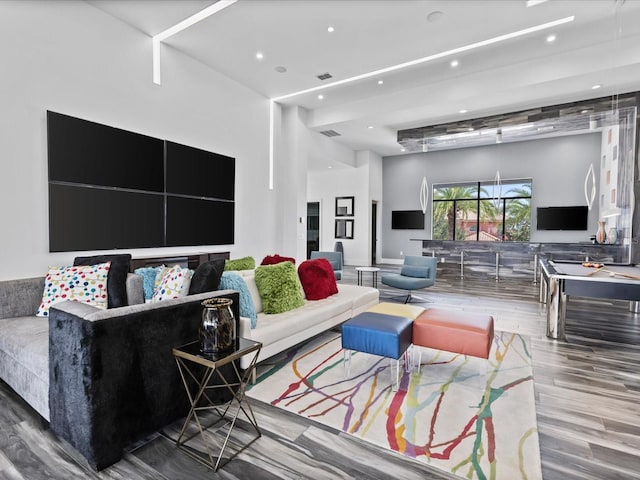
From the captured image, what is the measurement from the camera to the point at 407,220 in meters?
10.7

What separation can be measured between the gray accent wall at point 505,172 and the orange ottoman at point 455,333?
7.60 m

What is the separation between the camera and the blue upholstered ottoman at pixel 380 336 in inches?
98.3

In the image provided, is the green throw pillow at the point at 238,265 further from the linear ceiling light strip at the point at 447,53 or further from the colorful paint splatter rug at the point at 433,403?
the linear ceiling light strip at the point at 447,53

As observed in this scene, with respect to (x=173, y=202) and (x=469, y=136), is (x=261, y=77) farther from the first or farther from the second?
(x=469, y=136)

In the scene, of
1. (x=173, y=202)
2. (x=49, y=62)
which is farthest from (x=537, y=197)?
(x=49, y=62)

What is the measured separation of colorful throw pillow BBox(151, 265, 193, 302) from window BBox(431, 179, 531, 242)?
29.6 ft

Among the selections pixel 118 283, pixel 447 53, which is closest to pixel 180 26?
pixel 118 283

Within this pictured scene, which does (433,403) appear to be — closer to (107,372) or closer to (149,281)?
(107,372)

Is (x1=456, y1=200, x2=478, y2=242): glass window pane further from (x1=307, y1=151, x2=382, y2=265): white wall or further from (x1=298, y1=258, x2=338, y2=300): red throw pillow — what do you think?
(x1=298, y1=258, x2=338, y2=300): red throw pillow

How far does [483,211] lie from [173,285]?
9.33 m

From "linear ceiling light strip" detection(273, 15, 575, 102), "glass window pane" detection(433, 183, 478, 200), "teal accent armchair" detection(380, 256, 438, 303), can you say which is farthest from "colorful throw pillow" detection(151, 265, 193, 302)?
"glass window pane" detection(433, 183, 478, 200)

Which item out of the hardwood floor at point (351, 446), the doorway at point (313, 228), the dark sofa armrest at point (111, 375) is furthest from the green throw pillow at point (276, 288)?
the doorway at point (313, 228)

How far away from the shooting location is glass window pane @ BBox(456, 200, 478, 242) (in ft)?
31.9

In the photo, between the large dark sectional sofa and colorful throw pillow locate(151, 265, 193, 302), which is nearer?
the large dark sectional sofa
